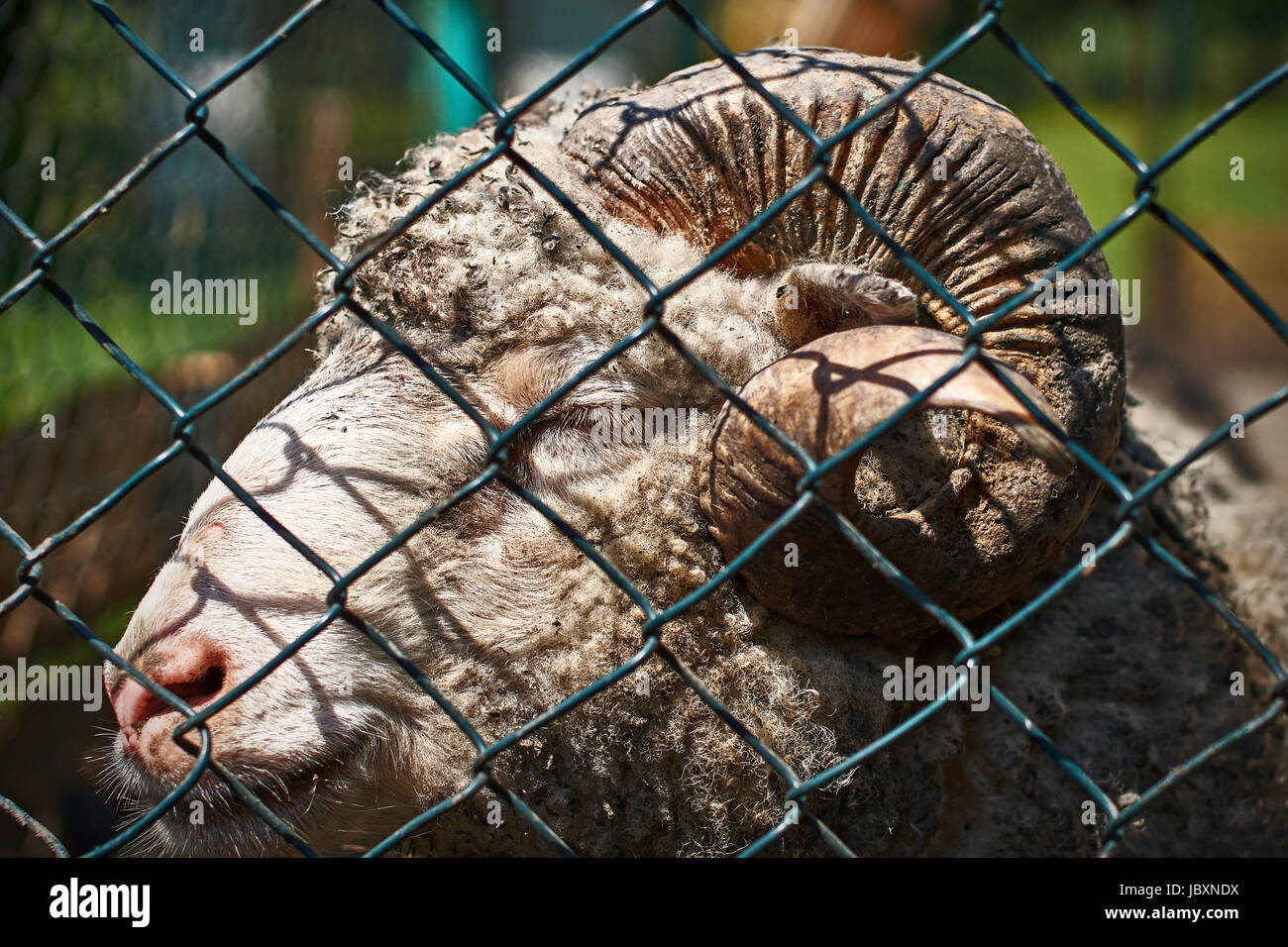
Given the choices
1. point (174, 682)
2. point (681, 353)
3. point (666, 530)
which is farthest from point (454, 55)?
point (681, 353)

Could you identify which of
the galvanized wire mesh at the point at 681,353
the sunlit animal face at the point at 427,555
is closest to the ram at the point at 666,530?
the sunlit animal face at the point at 427,555

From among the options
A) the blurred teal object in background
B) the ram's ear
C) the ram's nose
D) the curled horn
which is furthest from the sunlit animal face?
the blurred teal object in background

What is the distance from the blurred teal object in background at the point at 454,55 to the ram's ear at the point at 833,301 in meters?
5.94

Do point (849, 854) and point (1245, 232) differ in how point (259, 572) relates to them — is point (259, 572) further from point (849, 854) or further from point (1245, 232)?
point (1245, 232)

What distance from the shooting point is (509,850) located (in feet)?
7.43

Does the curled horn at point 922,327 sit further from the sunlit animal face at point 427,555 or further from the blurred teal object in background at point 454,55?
the blurred teal object in background at point 454,55

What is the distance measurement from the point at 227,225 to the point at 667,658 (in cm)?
592

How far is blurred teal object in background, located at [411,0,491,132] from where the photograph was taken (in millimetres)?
7418

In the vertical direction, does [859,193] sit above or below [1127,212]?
above

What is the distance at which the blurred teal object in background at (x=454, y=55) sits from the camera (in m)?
7.42

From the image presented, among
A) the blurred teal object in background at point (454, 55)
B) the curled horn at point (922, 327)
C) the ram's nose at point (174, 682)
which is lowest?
the ram's nose at point (174, 682)

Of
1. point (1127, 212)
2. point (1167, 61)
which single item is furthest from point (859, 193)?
point (1167, 61)

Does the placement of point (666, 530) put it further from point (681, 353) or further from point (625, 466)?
point (681, 353)

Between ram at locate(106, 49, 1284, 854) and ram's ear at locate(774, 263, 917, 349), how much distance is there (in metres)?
0.01
